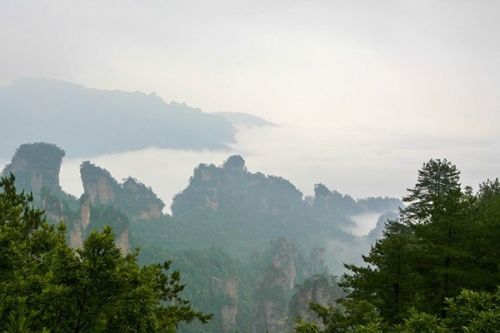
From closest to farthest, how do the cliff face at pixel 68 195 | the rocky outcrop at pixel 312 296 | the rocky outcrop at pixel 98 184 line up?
the rocky outcrop at pixel 312 296 → the cliff face at pixel 68 195 → the rocky outcrop at pixel 98 184

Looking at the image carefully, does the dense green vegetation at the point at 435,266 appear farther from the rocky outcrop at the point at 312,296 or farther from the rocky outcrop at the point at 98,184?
the rocky outcrop at the point at 98,184

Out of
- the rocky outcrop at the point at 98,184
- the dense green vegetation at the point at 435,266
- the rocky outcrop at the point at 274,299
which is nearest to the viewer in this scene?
the dense green vegetation at the point at 435,266

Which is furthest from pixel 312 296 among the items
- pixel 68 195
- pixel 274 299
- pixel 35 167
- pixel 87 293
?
pixel 68 195

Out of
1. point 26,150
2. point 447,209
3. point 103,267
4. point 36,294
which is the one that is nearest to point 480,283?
point 447,209

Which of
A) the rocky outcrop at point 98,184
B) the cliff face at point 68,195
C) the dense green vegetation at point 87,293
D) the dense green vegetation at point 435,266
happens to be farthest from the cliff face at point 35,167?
the dense green vegetation at point 87,293

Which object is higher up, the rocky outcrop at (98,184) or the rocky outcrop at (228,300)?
the rocky outcrop at (98,184)

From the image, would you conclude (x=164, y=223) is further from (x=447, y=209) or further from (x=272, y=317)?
(x=447, y=209)

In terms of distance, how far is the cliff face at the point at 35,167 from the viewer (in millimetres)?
152625

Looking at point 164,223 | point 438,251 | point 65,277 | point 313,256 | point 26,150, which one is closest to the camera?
point 65,277

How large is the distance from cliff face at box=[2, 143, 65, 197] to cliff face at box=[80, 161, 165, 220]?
34.8 feet

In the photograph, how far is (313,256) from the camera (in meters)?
182

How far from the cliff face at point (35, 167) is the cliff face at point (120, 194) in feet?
34.8

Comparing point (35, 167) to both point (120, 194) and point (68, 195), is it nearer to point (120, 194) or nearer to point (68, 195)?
point (68, 195)

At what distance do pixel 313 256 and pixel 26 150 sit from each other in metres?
117
